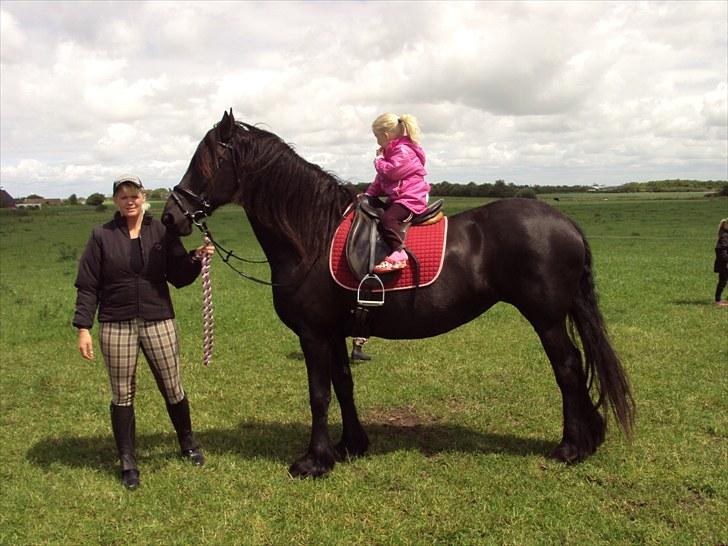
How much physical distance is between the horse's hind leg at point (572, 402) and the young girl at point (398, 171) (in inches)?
57.7

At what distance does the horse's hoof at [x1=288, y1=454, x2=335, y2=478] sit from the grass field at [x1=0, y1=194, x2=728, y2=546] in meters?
0.08

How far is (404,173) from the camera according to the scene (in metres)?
4.43

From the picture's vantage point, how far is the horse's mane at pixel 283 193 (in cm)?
455

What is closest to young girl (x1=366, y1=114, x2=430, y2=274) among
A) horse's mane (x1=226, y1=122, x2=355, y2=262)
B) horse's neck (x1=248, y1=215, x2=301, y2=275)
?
horse's mane (x1=226, y1=122, x2=355, y2=262)

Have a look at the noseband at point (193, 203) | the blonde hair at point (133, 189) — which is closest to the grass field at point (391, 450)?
the noseband at point (193, 203)

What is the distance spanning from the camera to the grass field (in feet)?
12.9

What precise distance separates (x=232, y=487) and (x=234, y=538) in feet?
2.31

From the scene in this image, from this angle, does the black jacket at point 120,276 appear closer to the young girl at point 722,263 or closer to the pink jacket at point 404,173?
the pink jacket at point 404,173

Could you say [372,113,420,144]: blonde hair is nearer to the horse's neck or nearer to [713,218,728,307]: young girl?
the horse's neck

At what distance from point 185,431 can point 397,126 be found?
10.5 ft

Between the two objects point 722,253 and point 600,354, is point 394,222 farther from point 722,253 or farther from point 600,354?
point 722,253

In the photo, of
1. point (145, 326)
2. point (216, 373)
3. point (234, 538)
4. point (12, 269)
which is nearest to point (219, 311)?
point (216, 373)

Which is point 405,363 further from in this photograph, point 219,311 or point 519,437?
A: point 219,311

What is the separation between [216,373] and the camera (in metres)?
7.75
